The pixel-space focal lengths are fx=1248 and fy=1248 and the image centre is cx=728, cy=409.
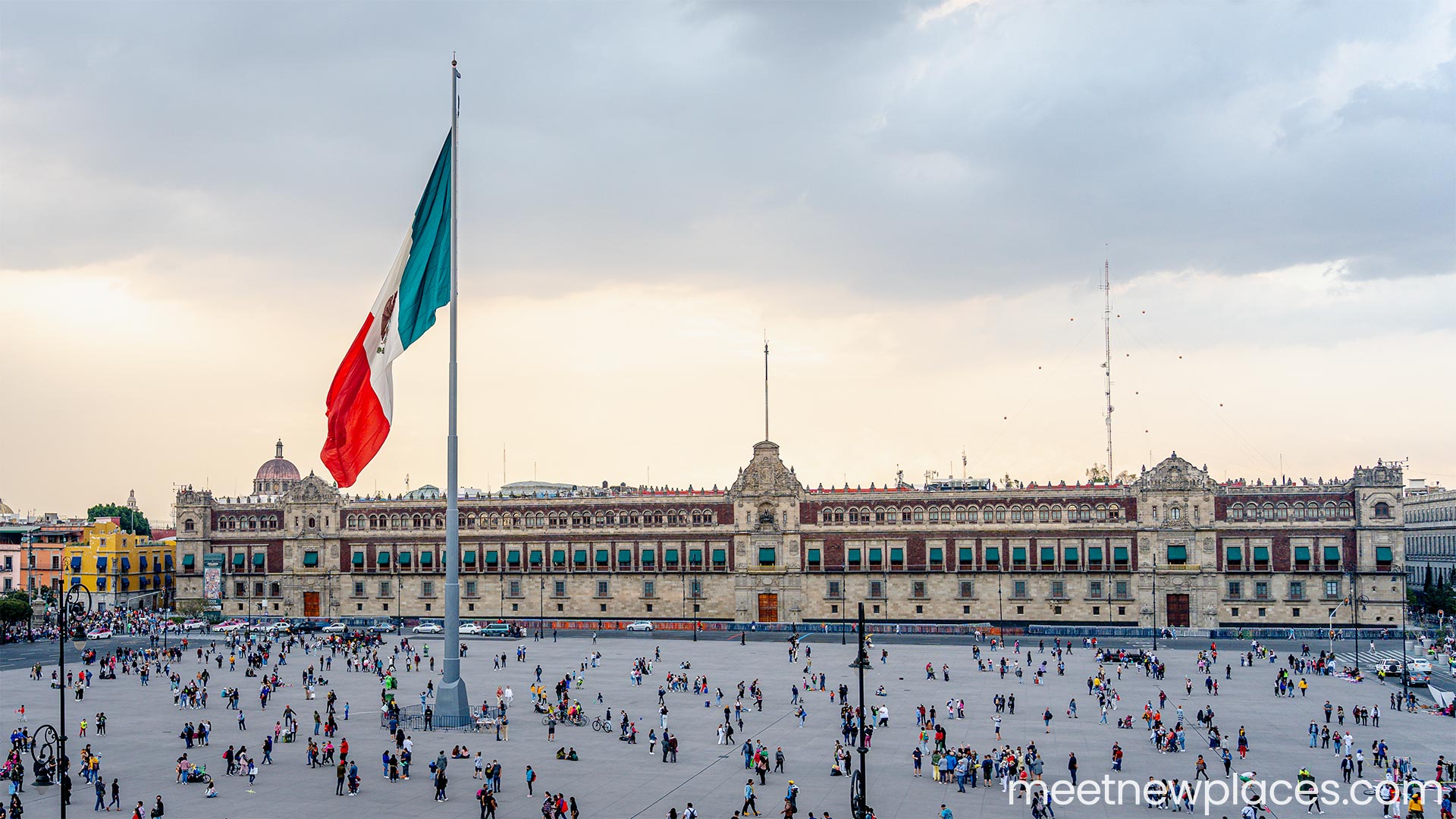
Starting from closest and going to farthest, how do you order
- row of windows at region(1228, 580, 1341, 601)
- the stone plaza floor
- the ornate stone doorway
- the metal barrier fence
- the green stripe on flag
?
the stone plaza floor < the green stripe on flag < the metal barrier fence < row of windows at region(1228, 580, 1341, 601) < the ornate stone doorway

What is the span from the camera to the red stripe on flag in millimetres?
44594

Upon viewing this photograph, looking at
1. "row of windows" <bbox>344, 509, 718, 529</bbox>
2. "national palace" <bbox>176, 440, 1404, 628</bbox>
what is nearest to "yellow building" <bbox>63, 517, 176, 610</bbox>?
"national palace" <bbox>176, 440, 1404, 628</bbox>

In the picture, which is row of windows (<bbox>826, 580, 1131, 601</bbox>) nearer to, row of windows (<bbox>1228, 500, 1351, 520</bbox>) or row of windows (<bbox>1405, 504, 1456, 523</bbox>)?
row of windows (<bbox>1228, 500, 1351, 520</bbox>)

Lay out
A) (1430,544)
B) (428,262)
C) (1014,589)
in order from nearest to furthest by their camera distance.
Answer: (428,262), (1014,589), (1430,544)

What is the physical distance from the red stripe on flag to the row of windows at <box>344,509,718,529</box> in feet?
203

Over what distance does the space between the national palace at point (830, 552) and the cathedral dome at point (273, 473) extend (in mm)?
61075

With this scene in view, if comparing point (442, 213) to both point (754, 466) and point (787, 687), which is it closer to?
point (787, 687)

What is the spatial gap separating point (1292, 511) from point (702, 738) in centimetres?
6269

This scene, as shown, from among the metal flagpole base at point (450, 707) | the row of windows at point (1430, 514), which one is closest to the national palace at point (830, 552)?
the row of windows at point (1430, 514)

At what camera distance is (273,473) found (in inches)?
6983

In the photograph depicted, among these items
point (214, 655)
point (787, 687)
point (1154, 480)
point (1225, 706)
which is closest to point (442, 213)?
point (787, 687)

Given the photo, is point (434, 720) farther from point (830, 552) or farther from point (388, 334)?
point (830, 552)

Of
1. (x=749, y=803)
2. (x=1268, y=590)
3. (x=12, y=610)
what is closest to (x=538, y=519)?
(x=12, y=610)

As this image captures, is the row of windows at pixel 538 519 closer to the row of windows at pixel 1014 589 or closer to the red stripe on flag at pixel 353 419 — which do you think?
the row of windows at pixel 1014 589
